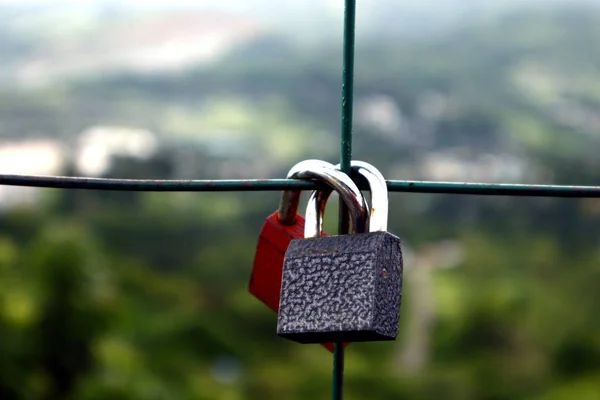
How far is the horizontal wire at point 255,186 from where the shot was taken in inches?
35.3

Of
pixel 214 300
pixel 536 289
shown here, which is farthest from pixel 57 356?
pixel 536 289

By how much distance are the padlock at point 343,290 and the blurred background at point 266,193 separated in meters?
4.02

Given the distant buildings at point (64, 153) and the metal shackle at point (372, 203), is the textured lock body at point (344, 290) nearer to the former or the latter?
the metal shackle at point (372, 203)

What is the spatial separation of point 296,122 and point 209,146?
→ 1467 centimetres

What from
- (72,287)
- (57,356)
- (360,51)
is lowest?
(57,356)

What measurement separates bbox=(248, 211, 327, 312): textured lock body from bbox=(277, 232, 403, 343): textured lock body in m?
0.15

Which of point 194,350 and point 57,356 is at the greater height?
point 57,356

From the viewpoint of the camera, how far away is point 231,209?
51312 mm

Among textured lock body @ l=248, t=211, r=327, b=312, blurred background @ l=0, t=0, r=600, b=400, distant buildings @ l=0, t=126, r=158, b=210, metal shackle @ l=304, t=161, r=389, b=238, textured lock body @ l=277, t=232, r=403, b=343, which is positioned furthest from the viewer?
distant buildings @ l=0, t=126, r=158, b=210

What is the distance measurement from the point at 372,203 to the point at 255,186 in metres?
0.12

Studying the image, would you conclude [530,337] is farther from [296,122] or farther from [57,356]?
[296,122]

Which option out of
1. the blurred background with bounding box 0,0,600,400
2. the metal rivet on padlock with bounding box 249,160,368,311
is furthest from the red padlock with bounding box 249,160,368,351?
the blurred background with bounding box 0,0,600,400

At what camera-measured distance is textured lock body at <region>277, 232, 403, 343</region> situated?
800 millimetres

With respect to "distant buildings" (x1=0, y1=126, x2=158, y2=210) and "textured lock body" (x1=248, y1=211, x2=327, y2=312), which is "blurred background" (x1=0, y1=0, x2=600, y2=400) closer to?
"distant buildings" (x1=0, y1=126, x2=158, y2=210)
